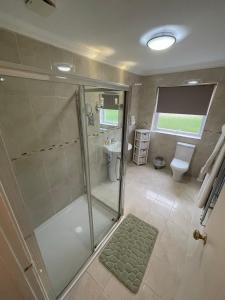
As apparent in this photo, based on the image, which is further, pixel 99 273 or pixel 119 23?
Result: pixel 99 273

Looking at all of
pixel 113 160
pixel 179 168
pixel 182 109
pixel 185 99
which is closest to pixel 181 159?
pixel 179 168

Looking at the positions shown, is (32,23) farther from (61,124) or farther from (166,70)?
(166,70)

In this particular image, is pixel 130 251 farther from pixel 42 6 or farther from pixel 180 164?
pixel 42 6

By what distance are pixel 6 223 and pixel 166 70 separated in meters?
3.30

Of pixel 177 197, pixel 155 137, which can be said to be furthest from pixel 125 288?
pixel 155 137

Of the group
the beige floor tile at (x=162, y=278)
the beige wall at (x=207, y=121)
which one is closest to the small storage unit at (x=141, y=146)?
the beige wall at (x=207, y=121)

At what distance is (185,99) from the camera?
2.69 m

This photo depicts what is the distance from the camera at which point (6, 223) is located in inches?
16.1

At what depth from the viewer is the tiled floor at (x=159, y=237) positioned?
3.90ft

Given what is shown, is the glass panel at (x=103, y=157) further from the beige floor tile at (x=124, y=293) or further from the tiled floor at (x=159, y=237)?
the beige floor tile at (x=124, y=293)

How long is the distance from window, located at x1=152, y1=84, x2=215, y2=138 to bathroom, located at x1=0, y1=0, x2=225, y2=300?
0.12 feet

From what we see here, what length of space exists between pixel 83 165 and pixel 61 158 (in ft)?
1.08

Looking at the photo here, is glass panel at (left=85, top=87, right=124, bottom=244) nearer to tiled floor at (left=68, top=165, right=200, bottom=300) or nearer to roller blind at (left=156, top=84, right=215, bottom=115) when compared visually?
tiled floor at (left=68, top=165, right=200, bottom=300)

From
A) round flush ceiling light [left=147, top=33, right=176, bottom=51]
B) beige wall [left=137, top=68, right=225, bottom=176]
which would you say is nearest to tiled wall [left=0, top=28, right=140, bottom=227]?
round flush ceiling light [left=147, top=33, right=176, bottom=51]
